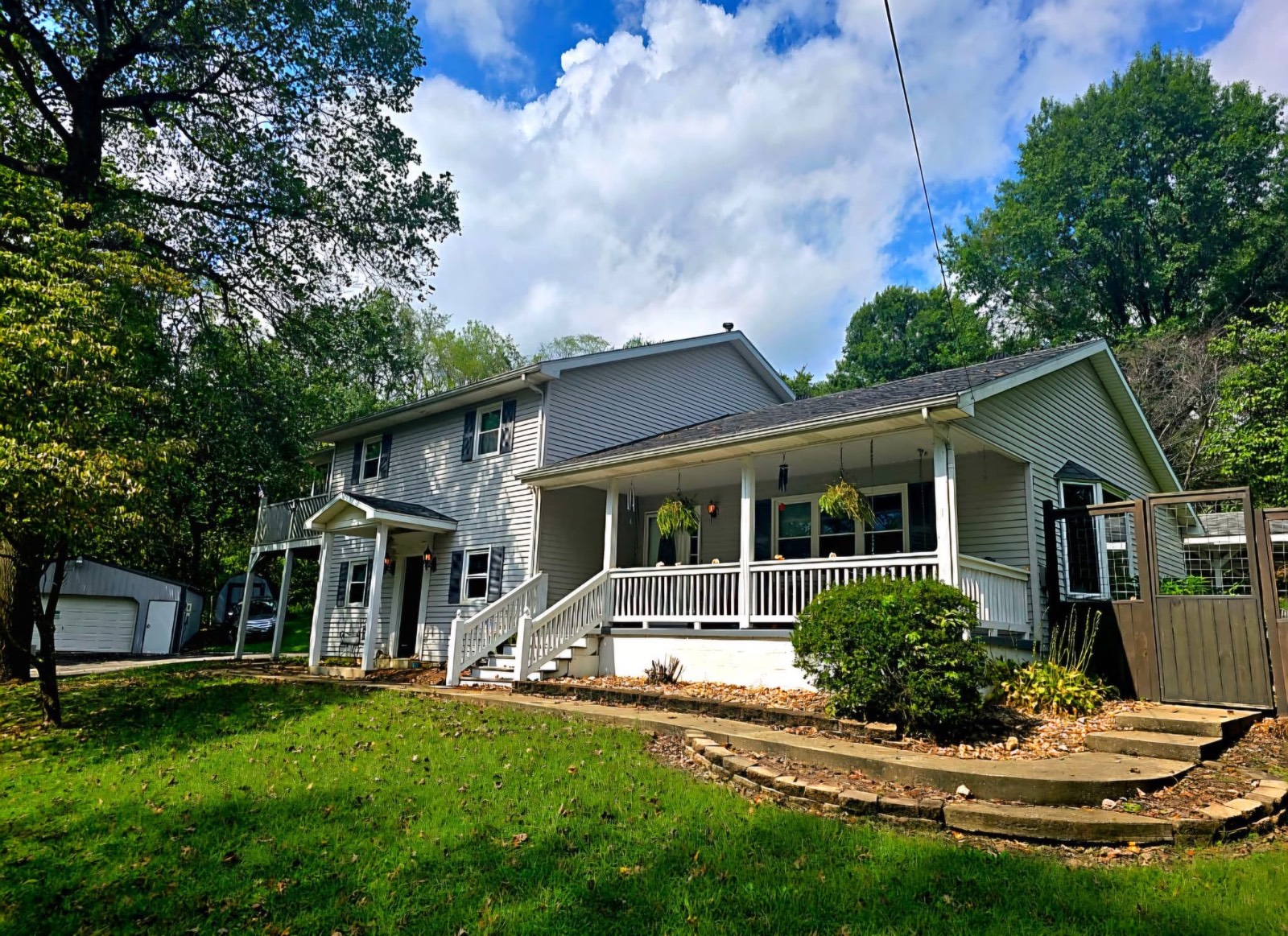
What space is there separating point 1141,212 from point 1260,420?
48.6ft

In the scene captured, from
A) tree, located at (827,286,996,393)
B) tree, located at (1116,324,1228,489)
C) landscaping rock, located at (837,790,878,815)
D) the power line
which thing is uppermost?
tree, located at (827,286,996,393)

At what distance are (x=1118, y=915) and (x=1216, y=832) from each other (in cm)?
154

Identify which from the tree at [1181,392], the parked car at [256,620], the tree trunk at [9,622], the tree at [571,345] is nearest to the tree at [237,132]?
the tree trunk at [9,622]

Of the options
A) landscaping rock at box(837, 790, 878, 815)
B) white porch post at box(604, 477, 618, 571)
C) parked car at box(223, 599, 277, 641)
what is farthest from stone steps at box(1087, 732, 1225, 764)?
parked car at box(223, 599, 277, 641)

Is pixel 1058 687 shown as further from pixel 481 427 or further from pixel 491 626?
pixel 481 427

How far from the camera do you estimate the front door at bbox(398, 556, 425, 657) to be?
17.1 metres

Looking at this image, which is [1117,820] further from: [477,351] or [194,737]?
[477,351]

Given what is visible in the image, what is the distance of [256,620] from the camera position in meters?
31.5

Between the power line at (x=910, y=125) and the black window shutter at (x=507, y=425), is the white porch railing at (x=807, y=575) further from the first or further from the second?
the black window shutter at (x=507, y=425)

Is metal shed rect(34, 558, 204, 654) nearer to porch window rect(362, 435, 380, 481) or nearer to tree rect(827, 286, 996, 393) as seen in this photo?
porch window rect(362, 435, 380, 481)

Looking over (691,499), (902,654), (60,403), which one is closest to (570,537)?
(691,499)

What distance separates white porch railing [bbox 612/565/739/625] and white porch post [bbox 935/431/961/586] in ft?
9.74

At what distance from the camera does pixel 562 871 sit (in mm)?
4055

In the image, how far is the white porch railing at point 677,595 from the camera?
35.4 ft
